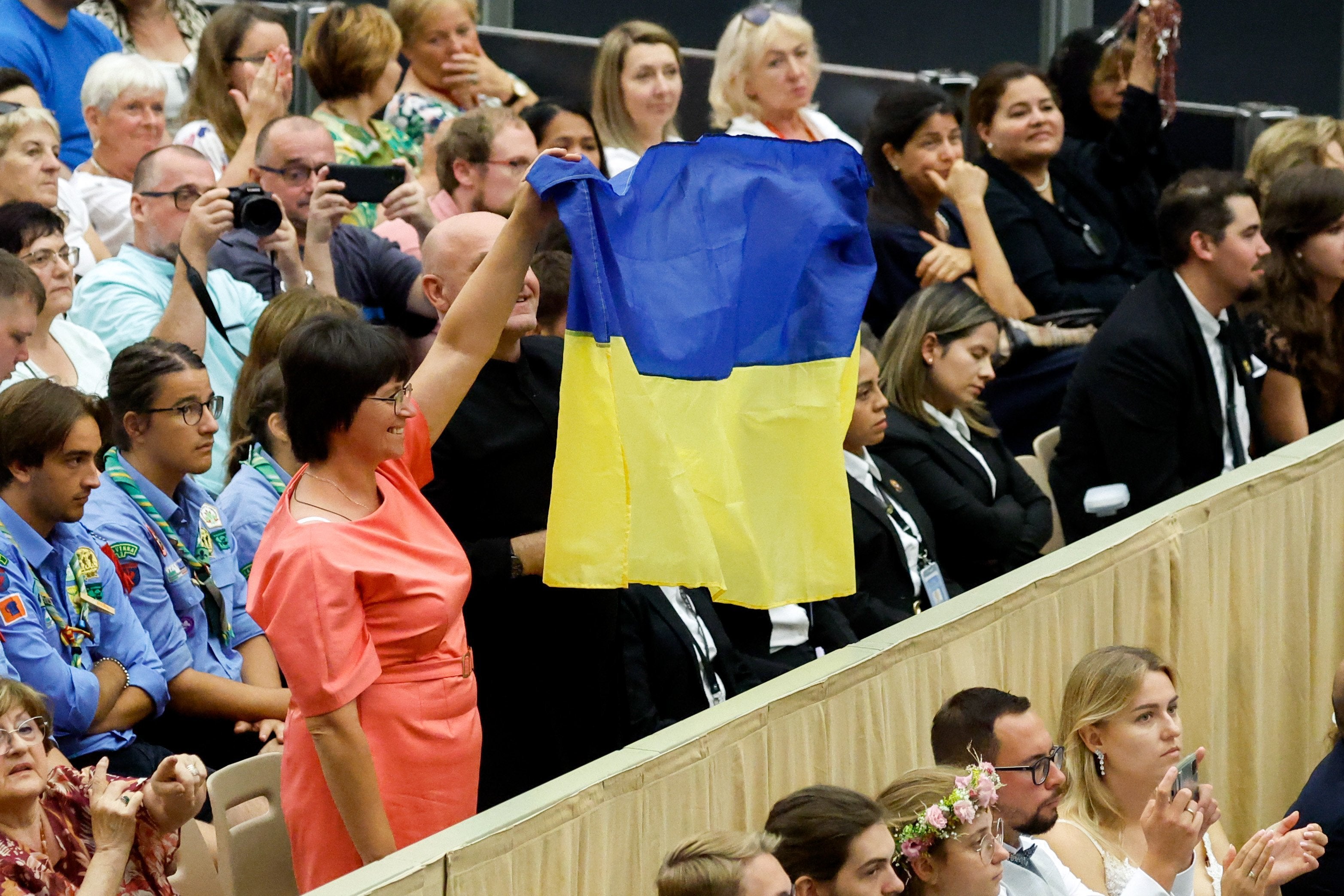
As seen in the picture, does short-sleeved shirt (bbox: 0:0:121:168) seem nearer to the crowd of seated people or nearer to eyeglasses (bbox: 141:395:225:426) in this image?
the crowd of seated people

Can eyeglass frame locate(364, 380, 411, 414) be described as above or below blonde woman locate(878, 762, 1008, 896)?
above

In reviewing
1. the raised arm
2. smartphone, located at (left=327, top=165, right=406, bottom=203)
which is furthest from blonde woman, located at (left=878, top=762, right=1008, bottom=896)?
smartphone, located at (left=327, top=165, right=406, bottom=203)

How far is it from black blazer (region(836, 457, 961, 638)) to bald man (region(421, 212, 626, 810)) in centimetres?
105

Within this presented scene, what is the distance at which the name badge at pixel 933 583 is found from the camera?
4.96 meters

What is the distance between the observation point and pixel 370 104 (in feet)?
20.9

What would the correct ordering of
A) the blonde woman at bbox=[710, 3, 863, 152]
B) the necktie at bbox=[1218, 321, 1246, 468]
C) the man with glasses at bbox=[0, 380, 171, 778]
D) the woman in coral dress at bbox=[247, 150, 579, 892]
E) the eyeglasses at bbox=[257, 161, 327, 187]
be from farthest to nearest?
the blonde woman at bbox=[710, 3, 863, 152], the necktie at bbox=[1218, 321, 1246, 468], the eyeglasses at bbox=[257, 161, 327, 187], the man with glasses at bbox=[0, 380, 171, 778], the woman in coral dress at bbox=[247, 150, 579, 892]

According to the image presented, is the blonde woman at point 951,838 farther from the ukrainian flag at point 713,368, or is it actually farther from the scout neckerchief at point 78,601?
the scout neckerchief at point 78,601

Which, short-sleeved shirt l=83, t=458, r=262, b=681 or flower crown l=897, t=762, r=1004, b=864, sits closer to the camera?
flower crown l=897, t=762, r=1004, b=864

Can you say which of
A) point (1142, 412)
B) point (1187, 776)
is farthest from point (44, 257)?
point (1142, 412)

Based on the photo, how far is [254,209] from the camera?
4945mm

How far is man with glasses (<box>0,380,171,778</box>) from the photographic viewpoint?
370cm

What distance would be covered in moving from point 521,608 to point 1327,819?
6.45 ft

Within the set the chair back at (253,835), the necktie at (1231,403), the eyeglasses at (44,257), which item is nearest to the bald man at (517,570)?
the chair back at (253,835)

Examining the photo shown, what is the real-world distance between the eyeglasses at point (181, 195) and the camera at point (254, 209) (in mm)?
124
